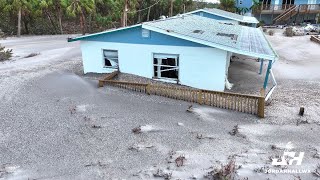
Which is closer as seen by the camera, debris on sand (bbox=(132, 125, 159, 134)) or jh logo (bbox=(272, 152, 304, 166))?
jh logo (bbox=(272, 152, 304, 166))

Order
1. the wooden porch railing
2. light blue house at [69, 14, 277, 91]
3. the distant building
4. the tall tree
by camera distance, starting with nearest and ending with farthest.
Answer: the wooden porch railing
light blue house at [69, 14, 277, 91]
the tall tree
the distant building

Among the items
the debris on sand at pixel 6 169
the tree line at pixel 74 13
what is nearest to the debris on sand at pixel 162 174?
the debris on sand at pixel 6 169

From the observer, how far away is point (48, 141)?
11117mm

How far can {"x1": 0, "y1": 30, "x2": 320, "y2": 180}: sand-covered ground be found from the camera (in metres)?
9.52

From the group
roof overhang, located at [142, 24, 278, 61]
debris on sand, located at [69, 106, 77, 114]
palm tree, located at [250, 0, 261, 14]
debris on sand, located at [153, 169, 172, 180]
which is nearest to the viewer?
debris on sand, located at [153, 169, 172, 180]

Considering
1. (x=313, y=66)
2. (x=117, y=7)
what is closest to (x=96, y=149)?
(x=313, y=66)

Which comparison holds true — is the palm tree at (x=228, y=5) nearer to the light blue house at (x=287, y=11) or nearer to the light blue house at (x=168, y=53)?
the light blue house at (x=287, y=11)

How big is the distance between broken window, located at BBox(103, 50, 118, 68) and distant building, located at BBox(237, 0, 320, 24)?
35373 millimetres

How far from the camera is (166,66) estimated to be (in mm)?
17766

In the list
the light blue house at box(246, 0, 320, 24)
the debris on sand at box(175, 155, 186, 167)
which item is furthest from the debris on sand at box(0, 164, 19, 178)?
the light blue house at box(246, 0, 320, 24)

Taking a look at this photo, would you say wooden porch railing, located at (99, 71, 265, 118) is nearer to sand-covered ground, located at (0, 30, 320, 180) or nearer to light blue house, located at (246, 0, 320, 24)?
sand-covered ground, located at (0, 30, 320, 180)

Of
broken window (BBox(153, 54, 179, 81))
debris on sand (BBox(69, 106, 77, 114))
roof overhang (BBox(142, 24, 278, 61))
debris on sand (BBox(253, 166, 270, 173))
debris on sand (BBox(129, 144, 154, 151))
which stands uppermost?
roof overhang (BBox(142, 24, 278, 61))

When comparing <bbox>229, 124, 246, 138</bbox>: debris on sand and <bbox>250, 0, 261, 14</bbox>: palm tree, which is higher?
<bbox>250, 0, 261, 14</bbox>: palm tree

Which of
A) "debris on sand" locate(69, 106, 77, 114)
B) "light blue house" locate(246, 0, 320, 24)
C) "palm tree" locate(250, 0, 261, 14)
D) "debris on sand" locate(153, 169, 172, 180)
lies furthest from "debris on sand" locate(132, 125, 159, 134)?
"light blue house" locate(246, 0, 320, 24)
